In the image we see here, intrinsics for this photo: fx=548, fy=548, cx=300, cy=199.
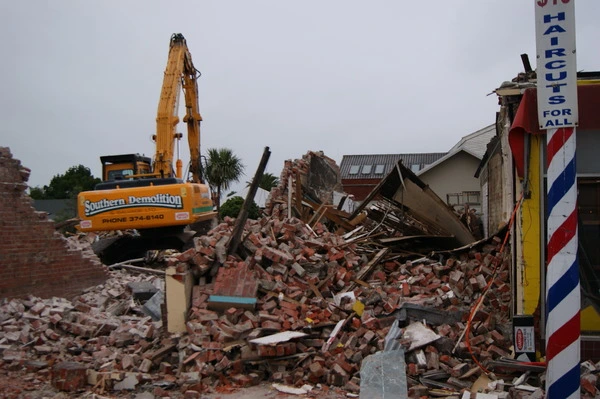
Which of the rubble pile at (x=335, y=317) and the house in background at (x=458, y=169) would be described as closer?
the rubble pile at (x=335, y=317)

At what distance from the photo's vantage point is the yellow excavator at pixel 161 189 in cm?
1426

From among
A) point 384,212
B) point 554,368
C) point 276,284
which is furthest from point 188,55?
point 554,368

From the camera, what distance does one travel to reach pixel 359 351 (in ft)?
21.4

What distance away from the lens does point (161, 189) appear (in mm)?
14312

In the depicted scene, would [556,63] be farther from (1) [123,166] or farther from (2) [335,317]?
(1) [123,166]

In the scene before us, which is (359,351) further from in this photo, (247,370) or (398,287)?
(398,287)

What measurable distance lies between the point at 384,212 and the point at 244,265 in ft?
15.6

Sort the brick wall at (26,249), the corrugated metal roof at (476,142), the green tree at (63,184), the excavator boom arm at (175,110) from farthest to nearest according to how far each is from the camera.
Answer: the green tree at (63,184) < the corrugated metal roof at (476,142) < the excavator boom arm at (175,110) < the brick wall at (26,249)

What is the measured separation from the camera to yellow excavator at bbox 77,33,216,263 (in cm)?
1426

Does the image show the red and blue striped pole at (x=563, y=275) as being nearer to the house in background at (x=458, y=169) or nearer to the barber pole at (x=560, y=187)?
the barber pole at (x=560, y=187)

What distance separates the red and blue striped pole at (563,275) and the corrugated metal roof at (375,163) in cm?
4242

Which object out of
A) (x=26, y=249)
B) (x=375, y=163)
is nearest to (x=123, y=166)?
(x=26, y=249)

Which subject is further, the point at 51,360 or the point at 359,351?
the point at 51,360

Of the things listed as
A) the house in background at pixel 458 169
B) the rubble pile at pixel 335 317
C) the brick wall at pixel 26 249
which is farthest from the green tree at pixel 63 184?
the rubble pile at pixel 335 317
